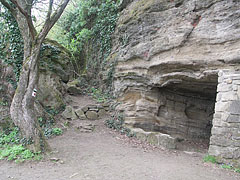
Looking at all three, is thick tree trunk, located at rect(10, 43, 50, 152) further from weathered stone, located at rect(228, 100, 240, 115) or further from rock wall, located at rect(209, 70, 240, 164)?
weathered stone, located at rect(228, 100, 240, 115)

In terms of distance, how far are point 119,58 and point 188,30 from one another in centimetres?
380

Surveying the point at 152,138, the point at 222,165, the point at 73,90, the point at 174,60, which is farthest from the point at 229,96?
the point at 73,90

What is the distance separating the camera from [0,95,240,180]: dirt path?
3930 millimetres

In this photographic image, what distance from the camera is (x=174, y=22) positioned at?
696 cm

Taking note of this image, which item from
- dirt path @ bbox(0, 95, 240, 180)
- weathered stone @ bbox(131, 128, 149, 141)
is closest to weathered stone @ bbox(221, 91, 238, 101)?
dirt path @ bbox(0, 95, 240, 180)

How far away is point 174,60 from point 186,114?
367 cm

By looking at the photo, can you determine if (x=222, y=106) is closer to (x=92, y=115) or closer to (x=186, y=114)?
(x=186, y=114)

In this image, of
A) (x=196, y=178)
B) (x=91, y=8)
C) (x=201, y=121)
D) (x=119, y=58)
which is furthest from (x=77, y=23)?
(x=196, y=178)

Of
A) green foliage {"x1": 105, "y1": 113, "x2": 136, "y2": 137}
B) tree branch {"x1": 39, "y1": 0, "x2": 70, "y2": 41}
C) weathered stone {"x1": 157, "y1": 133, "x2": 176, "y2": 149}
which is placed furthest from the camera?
green foliage {"x1": 105, "y1": 113, "x2": 136, "y2": 137}

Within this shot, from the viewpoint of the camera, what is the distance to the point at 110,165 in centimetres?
457

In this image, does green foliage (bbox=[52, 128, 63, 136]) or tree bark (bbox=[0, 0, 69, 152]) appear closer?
tree bark (bbox=[0, 0, 69, 152])

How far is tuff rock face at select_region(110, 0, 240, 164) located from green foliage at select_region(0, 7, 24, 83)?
4.42 metres

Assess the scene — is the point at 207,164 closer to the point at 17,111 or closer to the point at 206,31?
the point at 206,31

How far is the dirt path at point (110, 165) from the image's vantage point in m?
3.93
